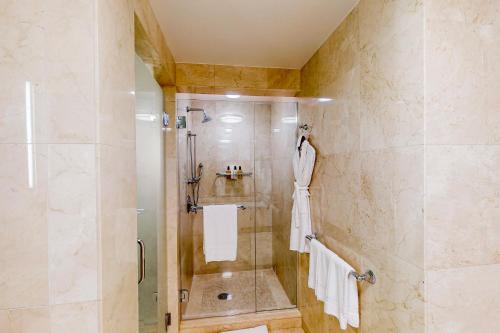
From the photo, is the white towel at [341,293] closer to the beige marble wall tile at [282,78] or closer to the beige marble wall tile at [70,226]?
the beige marble wall tile at [70,226]

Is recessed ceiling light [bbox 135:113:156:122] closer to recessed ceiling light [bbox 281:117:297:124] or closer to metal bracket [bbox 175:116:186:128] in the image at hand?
metal bracket [bbox 175:116:186:128]

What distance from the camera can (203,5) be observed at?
1.26 meters

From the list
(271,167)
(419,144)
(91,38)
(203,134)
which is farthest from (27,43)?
(271,167)

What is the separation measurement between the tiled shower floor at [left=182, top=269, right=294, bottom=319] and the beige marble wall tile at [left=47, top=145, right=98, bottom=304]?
1.78 metres

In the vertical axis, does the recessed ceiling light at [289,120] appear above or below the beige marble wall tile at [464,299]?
above

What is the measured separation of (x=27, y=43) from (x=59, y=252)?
0.57 metres

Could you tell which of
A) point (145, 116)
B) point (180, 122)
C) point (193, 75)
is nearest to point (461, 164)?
point (145, 116)

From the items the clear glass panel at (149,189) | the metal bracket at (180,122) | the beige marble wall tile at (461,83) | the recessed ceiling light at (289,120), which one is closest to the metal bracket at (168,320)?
the clear glass panel at (149,189)

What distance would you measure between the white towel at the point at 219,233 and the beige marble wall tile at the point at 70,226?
5.62 ft

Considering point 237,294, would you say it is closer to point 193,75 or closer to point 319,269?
point 319,269

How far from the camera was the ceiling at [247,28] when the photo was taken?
1.26 metres

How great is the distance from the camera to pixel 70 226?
636 mm

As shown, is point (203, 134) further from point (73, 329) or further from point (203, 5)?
point (73, 329)

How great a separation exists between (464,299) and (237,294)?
6.48ft
